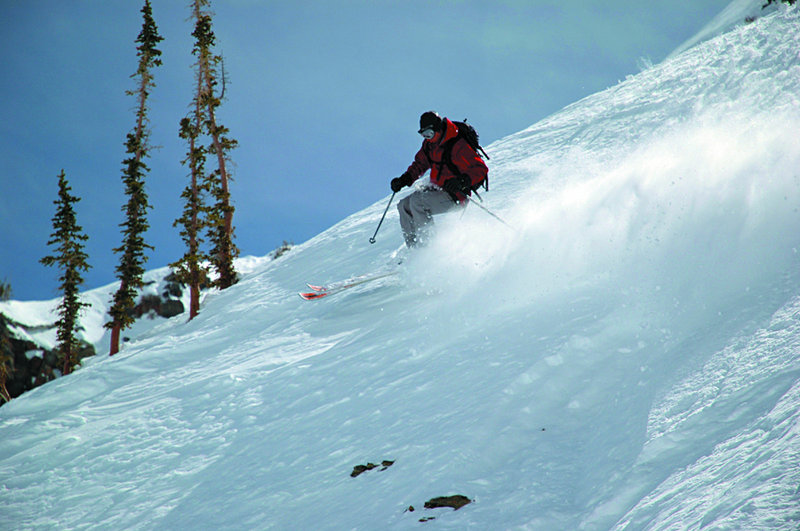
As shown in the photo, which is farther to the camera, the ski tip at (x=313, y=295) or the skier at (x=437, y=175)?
the ski tip at (x=313, y=295)

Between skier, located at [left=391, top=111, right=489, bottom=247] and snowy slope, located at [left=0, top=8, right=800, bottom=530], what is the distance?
0.57 meters

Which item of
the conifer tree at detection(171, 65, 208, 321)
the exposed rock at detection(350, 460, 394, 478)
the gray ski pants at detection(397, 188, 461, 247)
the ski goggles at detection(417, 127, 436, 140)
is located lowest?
the exposed rock at detection(350, 460, 394, 478)

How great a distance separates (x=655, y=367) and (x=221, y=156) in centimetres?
2508

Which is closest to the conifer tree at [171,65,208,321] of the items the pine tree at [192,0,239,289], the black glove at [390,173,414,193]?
the pine tree at [192,0,239,289]

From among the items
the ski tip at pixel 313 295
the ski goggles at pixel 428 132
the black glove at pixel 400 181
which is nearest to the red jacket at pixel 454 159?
the ski goggles at pixel 428 132

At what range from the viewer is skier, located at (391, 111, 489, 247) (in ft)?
29.8

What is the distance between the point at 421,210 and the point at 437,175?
70 cm

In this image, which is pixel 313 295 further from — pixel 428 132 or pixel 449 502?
pixel 449 502

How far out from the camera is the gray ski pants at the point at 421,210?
948cm

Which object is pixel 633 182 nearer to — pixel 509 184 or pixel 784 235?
pixel 784 235

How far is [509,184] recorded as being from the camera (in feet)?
45.2

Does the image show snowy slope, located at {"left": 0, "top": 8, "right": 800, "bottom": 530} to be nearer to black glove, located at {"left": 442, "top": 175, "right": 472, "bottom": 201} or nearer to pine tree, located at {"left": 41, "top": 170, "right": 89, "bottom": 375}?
black glove, located at {"left": 442, "top": 175, "right": 472, "bottom": 201}

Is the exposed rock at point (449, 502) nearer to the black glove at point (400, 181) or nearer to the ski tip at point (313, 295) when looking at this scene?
the black glove at point (400, 181)

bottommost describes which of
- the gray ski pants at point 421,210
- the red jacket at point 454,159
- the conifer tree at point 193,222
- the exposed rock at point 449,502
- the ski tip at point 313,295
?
the exposed rock at point 449,502
